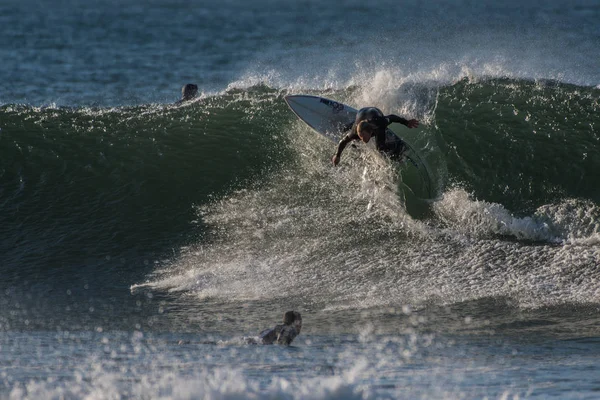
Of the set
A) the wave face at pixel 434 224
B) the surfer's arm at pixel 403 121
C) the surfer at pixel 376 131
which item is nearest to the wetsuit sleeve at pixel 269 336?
the wave face at pixel 434 224

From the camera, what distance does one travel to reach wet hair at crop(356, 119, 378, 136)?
1233 cm

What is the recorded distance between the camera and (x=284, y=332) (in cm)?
868

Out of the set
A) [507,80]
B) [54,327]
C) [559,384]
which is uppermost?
[507,80]

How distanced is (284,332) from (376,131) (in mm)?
4778

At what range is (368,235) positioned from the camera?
12773mm

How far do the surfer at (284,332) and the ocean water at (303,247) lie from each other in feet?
0.66

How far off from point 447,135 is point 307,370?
8.28 m

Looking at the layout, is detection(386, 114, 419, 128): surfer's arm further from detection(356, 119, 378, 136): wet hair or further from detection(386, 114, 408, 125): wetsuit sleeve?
detection(356, 119, 378, 136): wet hair

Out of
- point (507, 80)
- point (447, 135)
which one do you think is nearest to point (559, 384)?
point (447, 135)

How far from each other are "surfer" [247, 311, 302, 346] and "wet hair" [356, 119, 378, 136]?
4.06 meters

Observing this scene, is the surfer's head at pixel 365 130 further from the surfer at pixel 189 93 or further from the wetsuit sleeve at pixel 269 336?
the surfer at pixel 189 93

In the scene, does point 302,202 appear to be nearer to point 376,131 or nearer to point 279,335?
point 376,131

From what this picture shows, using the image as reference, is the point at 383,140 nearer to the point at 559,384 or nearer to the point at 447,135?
the point at 447,135

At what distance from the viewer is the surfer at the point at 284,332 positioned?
8602mm
